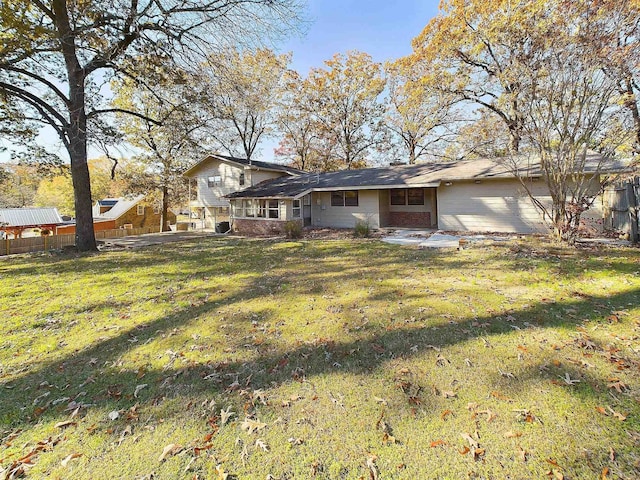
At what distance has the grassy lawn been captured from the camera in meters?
2.34

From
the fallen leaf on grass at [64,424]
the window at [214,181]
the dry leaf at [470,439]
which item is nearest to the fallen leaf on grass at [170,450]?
the fallen leaf on grass at [64,424]

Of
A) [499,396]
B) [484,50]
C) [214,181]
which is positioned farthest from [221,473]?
[214,181]

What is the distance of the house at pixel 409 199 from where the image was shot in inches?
528

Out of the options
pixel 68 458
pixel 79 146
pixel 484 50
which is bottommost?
pixel 68 458

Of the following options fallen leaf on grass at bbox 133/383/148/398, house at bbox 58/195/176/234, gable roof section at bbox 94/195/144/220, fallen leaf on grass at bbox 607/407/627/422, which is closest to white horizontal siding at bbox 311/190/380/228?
fallen leaf on grass at bbox 607/407/627/422

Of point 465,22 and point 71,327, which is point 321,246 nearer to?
point 71,327

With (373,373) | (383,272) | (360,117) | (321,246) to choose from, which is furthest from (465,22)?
(373,373)

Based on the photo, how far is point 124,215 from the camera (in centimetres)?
3136

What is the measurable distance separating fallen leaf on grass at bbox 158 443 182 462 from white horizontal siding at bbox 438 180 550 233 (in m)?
14.7

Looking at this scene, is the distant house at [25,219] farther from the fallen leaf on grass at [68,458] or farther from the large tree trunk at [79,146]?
the fallen leaf on grass at [68,458]

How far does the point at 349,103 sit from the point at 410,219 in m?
15.4

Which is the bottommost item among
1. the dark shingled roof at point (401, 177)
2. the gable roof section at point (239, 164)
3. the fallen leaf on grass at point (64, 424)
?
the fallen leaf on grass at point (64, 424)

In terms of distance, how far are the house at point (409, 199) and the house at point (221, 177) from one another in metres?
1.38

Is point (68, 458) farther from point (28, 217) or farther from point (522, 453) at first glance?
point (28, 217)
